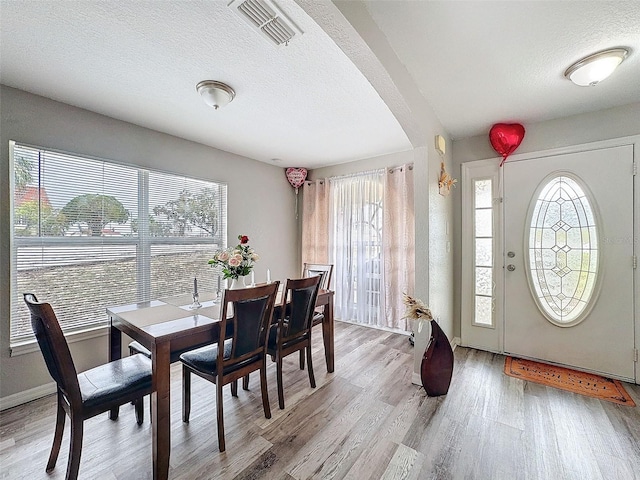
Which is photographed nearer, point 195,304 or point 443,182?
point 195,304

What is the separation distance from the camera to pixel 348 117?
2635 millimetres

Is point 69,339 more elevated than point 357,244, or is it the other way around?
point 357,244

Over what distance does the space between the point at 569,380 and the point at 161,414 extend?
320cm

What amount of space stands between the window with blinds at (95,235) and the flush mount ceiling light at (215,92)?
1304 millimetres

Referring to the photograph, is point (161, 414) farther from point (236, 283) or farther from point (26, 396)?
point (26, 396)

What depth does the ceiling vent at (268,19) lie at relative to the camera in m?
1.32

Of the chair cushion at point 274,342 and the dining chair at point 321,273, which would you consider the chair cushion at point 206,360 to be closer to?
the chair cushion at point 274,342

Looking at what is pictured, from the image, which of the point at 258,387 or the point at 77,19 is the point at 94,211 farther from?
the point at 258,387

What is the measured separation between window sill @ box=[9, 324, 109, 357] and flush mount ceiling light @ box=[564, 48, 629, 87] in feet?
14.1

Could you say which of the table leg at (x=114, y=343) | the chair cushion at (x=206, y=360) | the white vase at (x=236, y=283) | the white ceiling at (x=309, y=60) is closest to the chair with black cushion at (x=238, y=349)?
the chair cushion at (x=206, y=360)

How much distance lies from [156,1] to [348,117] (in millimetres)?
1681

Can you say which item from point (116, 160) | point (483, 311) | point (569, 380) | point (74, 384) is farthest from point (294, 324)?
point (569, 380)

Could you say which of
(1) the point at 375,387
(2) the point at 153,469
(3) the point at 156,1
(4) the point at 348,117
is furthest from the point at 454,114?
(2) the point at 153,469

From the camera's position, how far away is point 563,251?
2648mm
